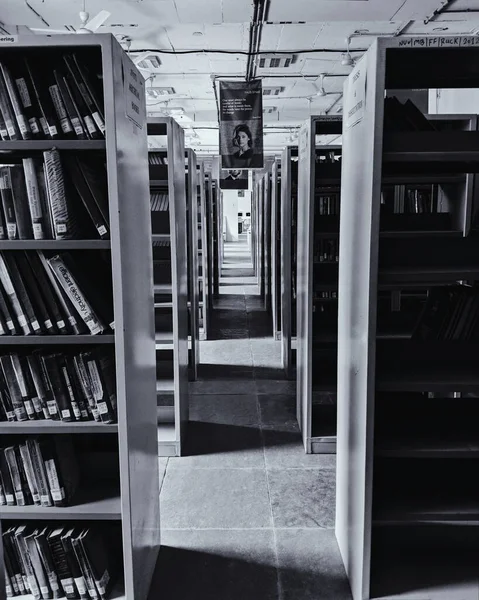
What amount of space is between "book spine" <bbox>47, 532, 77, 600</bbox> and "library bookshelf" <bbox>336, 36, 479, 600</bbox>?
113 cm

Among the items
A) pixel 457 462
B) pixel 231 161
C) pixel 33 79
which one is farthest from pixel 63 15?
pixel 457 462

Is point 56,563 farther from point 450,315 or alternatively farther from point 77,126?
point 450,315

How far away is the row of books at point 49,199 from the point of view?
6.22 ft

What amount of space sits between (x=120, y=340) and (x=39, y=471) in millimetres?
616

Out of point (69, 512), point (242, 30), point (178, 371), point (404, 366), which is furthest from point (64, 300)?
point (242, 30)

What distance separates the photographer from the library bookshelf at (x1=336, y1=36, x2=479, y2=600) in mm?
1973

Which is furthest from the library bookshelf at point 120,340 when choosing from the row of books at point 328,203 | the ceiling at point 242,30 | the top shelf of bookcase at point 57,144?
the ceiling at point 242,30

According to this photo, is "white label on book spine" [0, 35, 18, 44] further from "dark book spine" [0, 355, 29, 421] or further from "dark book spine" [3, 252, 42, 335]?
"dark book spine" [0, 355, 29, 421]

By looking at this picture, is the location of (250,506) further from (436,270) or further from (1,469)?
(436,270)

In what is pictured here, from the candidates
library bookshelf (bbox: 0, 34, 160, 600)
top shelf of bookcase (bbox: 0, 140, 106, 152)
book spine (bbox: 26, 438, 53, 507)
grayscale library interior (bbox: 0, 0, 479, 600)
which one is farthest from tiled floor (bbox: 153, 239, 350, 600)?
top shelf of bookcase (bbox: 0, 140, 106, 152)

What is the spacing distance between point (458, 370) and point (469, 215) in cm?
134

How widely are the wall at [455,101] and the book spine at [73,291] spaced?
4.74m

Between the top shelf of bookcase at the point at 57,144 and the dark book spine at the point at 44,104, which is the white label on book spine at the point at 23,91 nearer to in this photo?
the dark book spine at the point at 44,104

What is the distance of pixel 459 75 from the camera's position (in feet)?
6.98
